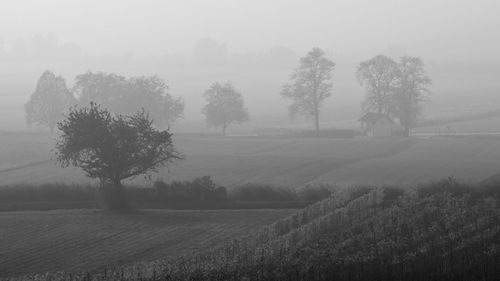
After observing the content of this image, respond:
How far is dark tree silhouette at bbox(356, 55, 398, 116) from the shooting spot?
92000 millimetres

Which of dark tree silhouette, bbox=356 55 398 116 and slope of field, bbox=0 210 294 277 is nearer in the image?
slope of field, bbox=0 210 294 277

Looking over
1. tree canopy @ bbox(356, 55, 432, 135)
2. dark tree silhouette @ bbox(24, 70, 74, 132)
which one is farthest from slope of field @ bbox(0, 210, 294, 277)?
dark tree silhouette @ bbox(24, 70, 74, 132)

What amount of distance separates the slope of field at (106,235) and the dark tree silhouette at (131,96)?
188ft

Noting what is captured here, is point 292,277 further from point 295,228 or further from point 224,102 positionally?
point 224,102

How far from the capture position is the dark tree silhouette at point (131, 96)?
97688 millimetres

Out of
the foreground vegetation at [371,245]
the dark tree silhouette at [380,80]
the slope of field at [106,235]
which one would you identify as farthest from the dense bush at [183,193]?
the dark tree silhouette at [380,80]

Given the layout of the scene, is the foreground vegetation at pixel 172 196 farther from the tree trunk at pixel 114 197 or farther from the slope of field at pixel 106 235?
the slope of field at pixel 106 235

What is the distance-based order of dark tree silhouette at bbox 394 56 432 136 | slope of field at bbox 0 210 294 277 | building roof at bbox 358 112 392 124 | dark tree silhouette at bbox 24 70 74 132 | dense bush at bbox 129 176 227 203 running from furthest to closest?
dark tree silhouette at bbox 24 70 74 132
dark tree silhouette at bbox 394 56 432 136
building roof at bbox 358 112 392 124
dense bush at bbox 129 176 227 203
slope of field at bbox 0 210 294 277

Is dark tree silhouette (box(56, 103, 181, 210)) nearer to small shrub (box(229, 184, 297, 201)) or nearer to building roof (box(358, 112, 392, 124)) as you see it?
small shrub (box(229, 184, 297, 201))

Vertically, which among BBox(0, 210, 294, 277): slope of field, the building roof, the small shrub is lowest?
BBox(0, 210, 294, 277): slope of field

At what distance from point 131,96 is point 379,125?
35.6 meters

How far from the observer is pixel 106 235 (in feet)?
112

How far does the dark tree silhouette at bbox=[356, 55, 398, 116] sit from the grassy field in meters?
12.3

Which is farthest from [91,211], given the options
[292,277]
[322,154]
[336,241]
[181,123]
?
[181,123]
